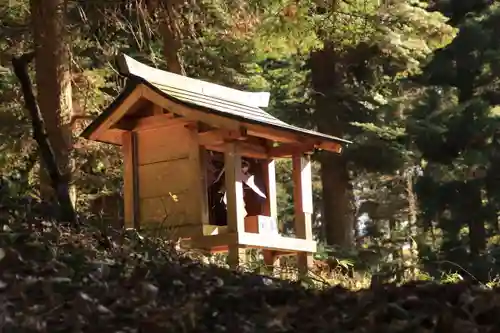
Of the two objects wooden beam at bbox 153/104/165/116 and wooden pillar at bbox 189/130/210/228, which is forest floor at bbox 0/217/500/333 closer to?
wooden pillar at bbox 189/130/210/228

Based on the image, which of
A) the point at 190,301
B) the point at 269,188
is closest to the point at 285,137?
the point at 269,188

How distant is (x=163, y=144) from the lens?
7430 mm

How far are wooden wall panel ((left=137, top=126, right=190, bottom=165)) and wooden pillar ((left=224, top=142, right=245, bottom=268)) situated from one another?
0.42m

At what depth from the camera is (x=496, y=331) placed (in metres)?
2.67

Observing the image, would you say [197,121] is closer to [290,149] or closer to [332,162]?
[290,149]

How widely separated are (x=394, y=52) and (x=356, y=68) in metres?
3.08

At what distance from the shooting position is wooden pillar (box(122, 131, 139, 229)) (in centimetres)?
757

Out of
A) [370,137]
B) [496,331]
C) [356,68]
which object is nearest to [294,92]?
[356,68]

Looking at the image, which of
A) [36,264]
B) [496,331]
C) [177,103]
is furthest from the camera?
[177,103]

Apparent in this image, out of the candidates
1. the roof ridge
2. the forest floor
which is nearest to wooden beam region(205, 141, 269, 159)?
the roof ridge

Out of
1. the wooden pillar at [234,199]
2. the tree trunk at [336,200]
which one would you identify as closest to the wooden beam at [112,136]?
the wooden pillar at [234,199]

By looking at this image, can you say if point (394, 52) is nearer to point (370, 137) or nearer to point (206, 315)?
point (370, 137)

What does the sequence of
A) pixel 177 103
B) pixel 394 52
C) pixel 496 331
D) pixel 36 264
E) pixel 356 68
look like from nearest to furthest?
pixel 496 331, pixel 36 264, pixel 177 103, pixel 394 52, pixel 356 68

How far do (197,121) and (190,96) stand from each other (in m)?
0.58
